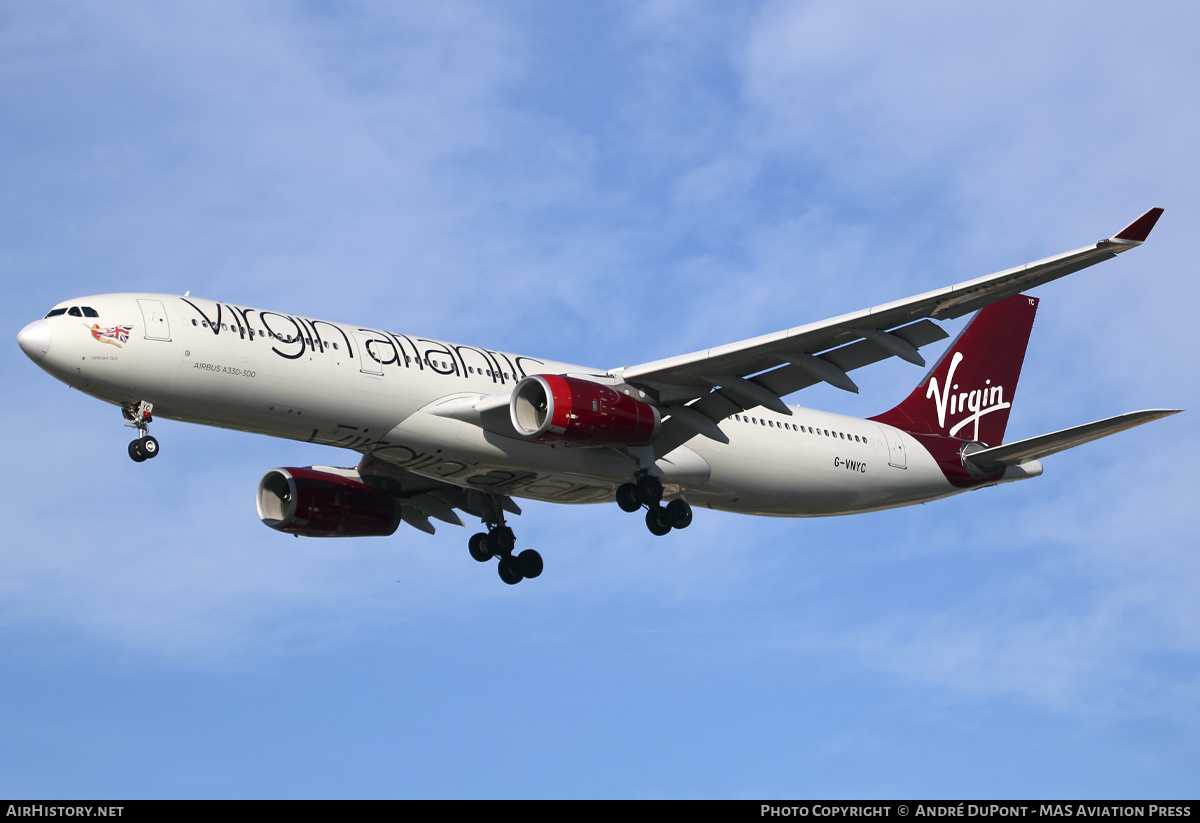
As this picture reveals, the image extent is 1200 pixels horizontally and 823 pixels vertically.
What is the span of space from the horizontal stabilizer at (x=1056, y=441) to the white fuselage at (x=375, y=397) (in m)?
4.53

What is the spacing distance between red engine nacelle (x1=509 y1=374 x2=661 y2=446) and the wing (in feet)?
4.14

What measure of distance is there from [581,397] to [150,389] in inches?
351

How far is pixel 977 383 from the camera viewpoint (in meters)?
41.6

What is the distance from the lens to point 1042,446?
35.2 metres

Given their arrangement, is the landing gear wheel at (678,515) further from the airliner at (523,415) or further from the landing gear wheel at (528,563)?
the landing gear wheel at (528,563)

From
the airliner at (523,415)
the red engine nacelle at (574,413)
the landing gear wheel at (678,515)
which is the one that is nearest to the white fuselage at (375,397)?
the airliner at (523,415)

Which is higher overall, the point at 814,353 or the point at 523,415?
the point at 814,353

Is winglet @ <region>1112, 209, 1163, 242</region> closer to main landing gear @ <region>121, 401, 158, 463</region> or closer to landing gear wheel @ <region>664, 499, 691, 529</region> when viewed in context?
landing gear wheel @ <region>664, 499, 691, 529</region>

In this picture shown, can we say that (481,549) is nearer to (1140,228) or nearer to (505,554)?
(505,554)

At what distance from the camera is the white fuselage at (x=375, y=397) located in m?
27.8

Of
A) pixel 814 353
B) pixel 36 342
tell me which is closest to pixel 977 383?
pixel 814 353

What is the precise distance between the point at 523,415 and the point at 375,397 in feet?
10.5
